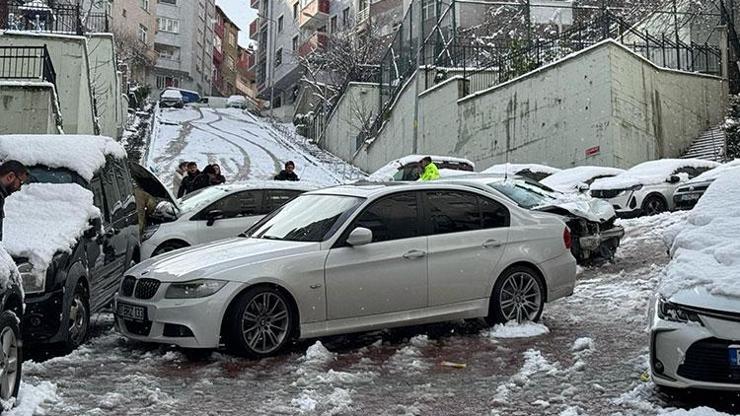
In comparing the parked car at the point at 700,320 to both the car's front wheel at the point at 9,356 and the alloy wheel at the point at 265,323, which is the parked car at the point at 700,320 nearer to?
the alloy wheel at the point at 265,323

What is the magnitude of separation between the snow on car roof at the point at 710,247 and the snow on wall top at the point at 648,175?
33.0 feet

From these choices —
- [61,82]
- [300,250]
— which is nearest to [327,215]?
[300,250]

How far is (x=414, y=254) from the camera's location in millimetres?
7500

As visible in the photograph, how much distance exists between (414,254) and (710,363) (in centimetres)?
307

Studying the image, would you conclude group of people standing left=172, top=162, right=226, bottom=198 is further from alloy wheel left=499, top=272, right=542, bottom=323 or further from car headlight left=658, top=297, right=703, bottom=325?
car headlight left=658, top=297, right=703, bottom=325

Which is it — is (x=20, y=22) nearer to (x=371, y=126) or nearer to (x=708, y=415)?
(x=371, y=126)

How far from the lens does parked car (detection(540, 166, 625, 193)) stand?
713 inches

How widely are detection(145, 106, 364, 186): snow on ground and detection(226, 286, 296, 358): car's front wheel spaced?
18.6m

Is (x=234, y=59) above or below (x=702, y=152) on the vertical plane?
above

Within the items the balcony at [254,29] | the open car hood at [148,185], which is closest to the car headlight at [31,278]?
the open car hood at [148,185]

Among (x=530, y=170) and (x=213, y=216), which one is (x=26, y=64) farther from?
(x=530, y=170)

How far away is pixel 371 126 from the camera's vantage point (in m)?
35.9

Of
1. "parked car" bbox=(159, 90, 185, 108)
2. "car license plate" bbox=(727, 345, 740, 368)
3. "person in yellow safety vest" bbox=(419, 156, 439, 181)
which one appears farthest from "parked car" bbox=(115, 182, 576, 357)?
"parked car" bbox=(159, 90, 185, 108)

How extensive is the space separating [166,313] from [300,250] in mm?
1266
